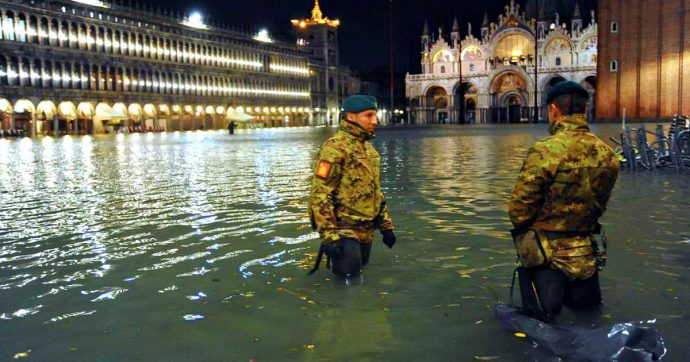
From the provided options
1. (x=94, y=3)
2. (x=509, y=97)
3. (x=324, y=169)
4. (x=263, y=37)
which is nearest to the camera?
(x=324, y=169)

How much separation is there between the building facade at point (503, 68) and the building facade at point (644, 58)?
3795cm

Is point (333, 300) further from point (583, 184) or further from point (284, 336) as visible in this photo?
point (583, 184)

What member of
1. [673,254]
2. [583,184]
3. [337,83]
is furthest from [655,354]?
[337,83]

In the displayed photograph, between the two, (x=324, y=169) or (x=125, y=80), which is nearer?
(x=324, y=169)

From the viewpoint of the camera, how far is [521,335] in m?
4.31

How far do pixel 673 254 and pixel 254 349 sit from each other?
4578 mm

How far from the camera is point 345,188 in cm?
538

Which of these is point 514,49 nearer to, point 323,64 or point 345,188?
point 323,64

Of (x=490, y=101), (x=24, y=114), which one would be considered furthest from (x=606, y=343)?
(x=490, y=101)

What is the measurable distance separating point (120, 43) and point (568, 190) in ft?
282

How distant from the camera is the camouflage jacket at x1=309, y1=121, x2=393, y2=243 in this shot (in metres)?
5.23

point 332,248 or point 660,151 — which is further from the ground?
point 660,151

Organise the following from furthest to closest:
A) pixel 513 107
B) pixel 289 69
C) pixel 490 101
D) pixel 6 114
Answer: pixel 289 69, pixel 513 107, pixel 490 101, pixel 6 114

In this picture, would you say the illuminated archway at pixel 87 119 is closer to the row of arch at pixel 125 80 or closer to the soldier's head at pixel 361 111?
the row of arch at pixel 125 80
